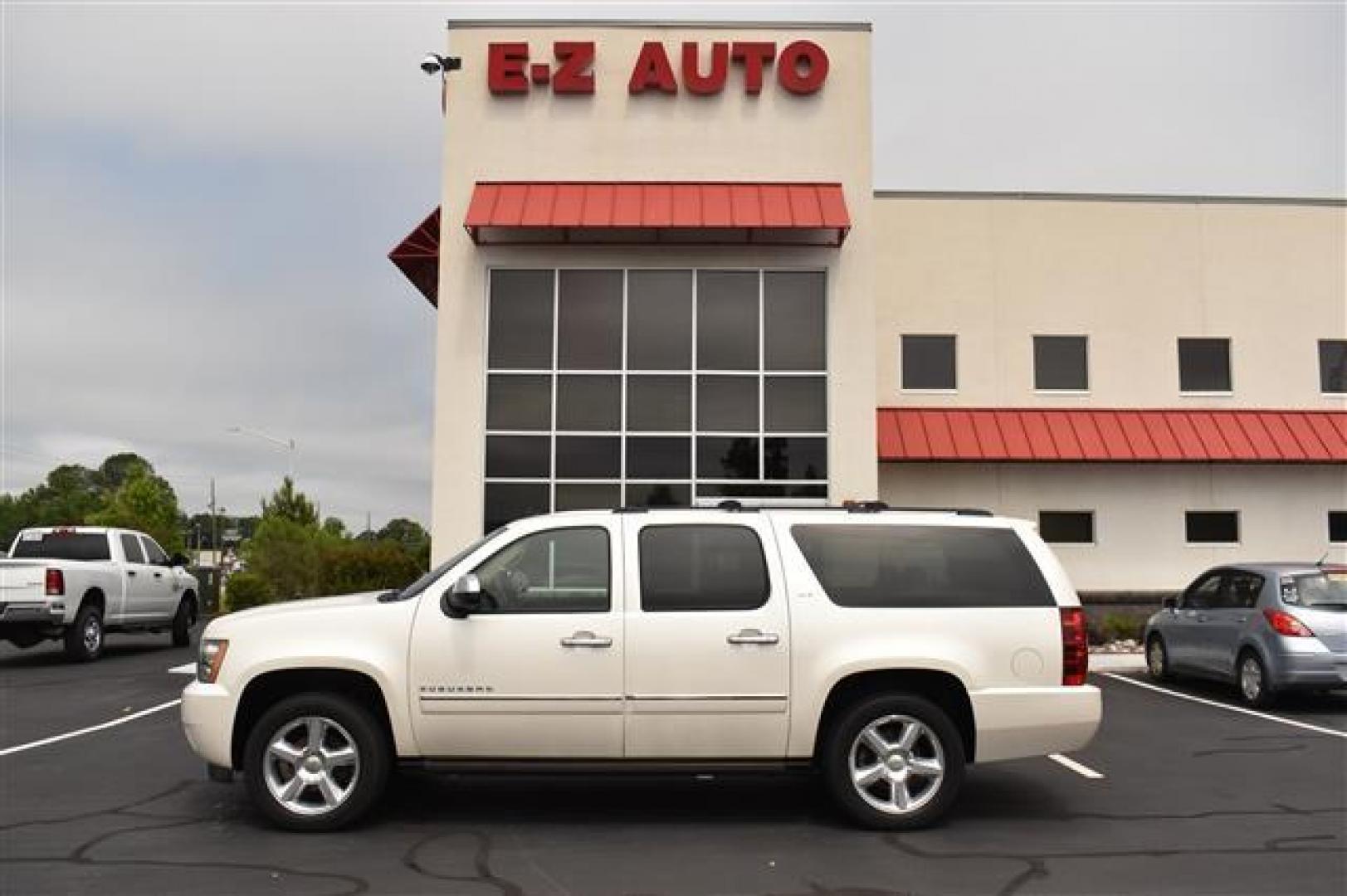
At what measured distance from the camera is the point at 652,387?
17.1 meters

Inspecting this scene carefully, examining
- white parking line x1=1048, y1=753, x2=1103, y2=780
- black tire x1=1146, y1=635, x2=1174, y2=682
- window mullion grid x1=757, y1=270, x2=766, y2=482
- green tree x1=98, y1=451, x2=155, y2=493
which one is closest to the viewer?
white parking line x1=1048, y1=753, x2=1103, y2=780

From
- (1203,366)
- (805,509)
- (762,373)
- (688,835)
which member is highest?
(1203,366)

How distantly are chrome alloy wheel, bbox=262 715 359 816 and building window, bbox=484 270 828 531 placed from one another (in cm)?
1027

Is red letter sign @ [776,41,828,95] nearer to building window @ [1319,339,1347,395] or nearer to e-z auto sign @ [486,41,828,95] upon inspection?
e-z auto sign @ [486,41,828,95]

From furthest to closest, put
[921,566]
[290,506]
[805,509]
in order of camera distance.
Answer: [290,506] → [805,509] → [921,566]

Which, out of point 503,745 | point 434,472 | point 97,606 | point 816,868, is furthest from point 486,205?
point 816,868

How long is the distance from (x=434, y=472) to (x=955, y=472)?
9926mm

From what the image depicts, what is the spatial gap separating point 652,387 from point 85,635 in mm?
9034

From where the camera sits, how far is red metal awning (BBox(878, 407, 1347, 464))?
66.8ft

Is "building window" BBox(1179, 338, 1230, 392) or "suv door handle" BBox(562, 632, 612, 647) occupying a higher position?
"building window" BBox(1179, 338, 1230, 392)

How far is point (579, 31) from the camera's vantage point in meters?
17.6

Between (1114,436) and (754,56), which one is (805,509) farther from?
(1114,436)

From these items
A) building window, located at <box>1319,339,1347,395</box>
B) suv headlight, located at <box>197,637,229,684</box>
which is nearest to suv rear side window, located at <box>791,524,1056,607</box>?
suv headlight, located at <box>197,637,229,684</box>

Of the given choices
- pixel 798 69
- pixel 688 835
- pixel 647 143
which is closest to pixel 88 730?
pixel 688 835
